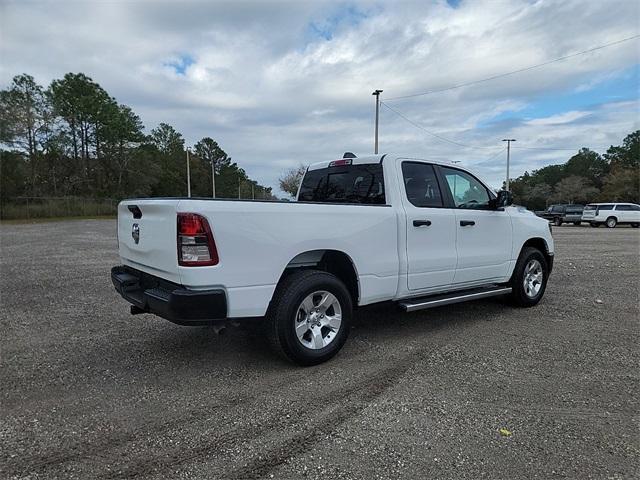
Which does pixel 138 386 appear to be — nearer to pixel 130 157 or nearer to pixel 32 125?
pixel 32 125

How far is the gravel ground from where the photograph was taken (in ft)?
8.13

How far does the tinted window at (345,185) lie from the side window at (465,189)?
99cm

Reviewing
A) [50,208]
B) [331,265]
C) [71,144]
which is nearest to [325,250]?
[331,265]

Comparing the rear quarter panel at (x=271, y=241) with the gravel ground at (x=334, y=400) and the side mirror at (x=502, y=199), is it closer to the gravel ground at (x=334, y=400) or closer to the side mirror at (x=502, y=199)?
the gravel ground at (x=334, y=400)

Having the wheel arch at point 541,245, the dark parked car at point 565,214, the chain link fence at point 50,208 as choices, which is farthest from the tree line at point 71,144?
the wheel arch at point 541,245

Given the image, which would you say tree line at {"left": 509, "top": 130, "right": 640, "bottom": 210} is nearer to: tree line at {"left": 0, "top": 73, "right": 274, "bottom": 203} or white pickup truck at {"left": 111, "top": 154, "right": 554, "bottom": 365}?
tree line at {"left": 0, "top": 73, "right": 274, "bottom": 203}

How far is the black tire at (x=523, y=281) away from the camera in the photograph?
5809 millimetres

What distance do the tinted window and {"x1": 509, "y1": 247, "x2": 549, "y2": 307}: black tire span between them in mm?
2520

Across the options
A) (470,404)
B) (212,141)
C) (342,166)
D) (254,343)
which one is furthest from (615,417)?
(212,141)

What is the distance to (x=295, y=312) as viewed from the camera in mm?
3639

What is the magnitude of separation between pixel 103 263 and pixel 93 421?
322 inches

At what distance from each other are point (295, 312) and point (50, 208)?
134 feet

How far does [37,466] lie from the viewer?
2.42 metres

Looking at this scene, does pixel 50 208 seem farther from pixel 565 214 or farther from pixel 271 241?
pixel 565 214
